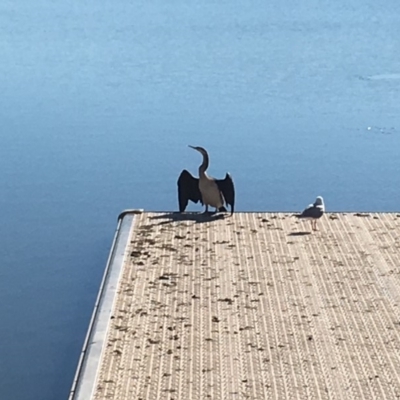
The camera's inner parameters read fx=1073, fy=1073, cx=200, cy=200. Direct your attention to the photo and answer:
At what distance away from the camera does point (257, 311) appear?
15.4 feet

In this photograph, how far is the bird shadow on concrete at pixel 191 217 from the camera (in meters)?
6.14

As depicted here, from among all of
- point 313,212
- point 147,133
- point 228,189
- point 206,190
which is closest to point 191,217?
point 206,190

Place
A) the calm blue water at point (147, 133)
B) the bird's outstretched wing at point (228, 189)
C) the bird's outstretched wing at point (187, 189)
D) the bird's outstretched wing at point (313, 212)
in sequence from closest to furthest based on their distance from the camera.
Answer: the calm blue water at point (147, 133) < the bird's outstretched wing at point (313, 212) < the bird's outstretched wing at point (228, 189) < the bird's outstretched wing at point (187, 189)

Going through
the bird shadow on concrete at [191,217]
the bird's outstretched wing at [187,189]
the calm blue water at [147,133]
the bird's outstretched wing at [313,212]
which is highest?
the calm blue water at [147,133]

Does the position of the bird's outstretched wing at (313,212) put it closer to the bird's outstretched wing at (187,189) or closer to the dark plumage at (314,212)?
the dark plumage at (314,212)

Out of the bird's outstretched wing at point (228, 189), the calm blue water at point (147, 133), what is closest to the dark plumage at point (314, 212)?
the bird's outstretched wing at point (228, 189)

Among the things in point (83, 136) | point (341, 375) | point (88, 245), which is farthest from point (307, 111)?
point (341, 375)

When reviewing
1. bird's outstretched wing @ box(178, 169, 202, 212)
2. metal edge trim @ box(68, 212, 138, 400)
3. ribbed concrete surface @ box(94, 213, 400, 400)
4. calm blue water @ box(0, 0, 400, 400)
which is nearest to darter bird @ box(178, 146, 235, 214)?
bird's outstretched wing @ box(178, 169, 202, 212)

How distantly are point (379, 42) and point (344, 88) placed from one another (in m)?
2.86

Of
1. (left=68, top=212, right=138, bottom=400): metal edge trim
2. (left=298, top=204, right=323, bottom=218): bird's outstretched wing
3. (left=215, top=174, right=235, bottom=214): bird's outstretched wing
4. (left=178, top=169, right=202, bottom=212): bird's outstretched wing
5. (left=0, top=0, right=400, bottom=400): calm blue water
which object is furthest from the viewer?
(left=178, top=169, right=202, bottom=212): bird's outstretched wing

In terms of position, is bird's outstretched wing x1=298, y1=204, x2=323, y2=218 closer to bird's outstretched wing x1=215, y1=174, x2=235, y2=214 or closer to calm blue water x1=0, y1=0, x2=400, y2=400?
bird's outstretched wing x1=215, y1=174, x2=235, y2=214

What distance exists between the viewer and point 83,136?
28.3 feet

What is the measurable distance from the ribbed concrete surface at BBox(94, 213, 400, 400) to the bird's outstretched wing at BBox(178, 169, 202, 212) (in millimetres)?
130

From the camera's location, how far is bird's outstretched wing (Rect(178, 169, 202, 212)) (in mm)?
6277
